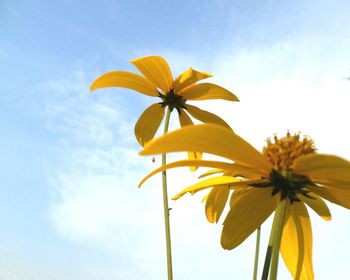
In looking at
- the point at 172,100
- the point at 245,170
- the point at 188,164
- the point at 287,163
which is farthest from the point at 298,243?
the point at 172,100

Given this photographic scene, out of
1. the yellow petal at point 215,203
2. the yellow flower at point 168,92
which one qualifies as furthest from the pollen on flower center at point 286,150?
the yellow flower at point 168,92

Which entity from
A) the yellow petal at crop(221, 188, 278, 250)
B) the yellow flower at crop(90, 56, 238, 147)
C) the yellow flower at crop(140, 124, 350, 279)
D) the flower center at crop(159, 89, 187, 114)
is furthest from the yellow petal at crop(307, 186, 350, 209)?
the flower center at crop(159, 89, 187, 114)

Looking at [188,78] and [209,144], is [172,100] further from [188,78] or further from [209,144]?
[209,144]

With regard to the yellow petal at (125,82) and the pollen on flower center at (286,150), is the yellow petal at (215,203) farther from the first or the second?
the yellow petal at (125,82)

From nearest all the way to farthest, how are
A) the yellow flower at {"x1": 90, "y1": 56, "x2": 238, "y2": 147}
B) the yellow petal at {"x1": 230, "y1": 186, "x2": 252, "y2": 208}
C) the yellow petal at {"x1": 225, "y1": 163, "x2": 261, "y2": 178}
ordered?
the yellow petal at {"x1": 225, "y1": 163, "x2": 261, "y2": 178}
the yellow petal at {"x1": 230, "y1": 186, "x2": 252, "y2": 208}
the yellow flower at {"x1": 90, "y1": 56, "x2": 238, "y2": 147}

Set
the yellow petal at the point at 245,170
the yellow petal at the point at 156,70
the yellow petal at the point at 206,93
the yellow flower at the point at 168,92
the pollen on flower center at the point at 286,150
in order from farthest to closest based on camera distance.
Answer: the yellow petal at the point at 206,93 < the yellow flower at the point at 168,92 < the yellow petal at the point at 156,70 < the pollen on flower center at the point at 286,150 < the yellow petal at the point at 245,170

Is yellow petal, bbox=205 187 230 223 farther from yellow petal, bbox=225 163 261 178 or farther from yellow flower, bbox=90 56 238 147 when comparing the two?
yellow flower, bbox=90 56 238 147
